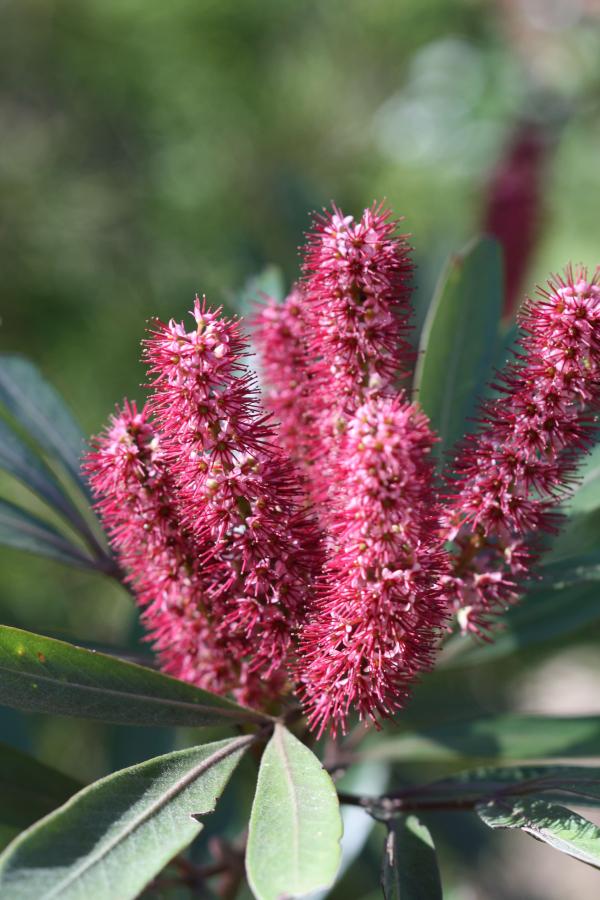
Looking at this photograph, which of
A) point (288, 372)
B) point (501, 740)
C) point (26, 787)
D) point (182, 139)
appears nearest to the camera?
point (288, 372)

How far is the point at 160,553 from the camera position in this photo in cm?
82

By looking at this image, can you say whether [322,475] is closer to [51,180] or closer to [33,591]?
[33,591]

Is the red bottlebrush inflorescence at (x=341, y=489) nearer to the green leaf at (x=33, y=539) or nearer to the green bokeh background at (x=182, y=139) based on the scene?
the green leaf at (x=33, y=539)

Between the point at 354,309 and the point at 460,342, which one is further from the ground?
the point at 460,342

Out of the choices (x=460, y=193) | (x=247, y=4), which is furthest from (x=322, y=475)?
(x=460, y=193)

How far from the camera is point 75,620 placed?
257 cm

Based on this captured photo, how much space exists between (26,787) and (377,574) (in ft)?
1.95

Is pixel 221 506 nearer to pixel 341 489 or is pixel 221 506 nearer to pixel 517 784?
pixel 341 489

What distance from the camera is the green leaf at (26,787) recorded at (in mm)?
1032

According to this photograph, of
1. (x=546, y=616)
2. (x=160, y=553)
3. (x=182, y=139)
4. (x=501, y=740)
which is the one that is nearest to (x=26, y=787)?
(x=160, y=553)

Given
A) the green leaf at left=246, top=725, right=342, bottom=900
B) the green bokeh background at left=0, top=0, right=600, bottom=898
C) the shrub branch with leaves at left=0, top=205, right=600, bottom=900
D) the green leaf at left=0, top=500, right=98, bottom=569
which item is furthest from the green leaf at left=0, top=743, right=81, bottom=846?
the green bokeh background at left=0, top=0, right=600, bottom=898

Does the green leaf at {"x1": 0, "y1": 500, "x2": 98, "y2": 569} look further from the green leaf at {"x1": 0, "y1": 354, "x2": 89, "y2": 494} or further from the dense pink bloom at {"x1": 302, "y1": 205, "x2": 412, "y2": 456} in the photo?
the dense pink bloom at {"x1": 302, "y1": 205, "x2": 412, "y2": 456}

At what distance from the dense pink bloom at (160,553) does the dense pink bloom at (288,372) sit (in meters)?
0.16

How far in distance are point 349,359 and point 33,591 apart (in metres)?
2.10
